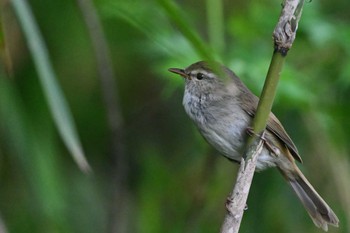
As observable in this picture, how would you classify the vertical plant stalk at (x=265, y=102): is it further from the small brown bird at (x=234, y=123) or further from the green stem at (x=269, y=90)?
the small brown bird at (x=234, y=123)

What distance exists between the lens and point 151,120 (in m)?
6.11

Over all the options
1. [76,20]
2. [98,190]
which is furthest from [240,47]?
[98,190]

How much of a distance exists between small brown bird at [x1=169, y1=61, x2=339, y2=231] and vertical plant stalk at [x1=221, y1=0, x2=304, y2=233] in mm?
745

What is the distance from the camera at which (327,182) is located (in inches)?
220

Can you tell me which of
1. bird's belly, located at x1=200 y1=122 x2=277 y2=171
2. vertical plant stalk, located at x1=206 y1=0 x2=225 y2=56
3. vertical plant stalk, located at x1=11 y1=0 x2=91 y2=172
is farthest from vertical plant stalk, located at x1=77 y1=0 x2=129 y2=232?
vertical plant stalk, located at x1=11 y1=0 x2=91 y2=172

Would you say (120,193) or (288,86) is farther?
(120,193)

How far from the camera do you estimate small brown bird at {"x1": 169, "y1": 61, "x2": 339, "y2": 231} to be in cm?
397

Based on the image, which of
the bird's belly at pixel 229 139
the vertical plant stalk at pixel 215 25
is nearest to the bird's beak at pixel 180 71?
the vertical plant stalk at pixel 215 25

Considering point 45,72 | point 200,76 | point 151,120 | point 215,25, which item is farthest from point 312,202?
point 151,120

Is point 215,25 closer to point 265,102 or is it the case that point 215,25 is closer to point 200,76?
point 200,76

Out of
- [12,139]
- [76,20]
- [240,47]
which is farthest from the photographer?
[76,20]

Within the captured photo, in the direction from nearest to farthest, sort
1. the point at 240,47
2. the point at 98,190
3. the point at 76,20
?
the point at 240,47 < the point at 76,20 < the point at 98,190

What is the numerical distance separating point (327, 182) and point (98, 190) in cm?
137

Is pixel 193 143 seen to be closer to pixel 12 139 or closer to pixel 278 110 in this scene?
pixel 278 110
